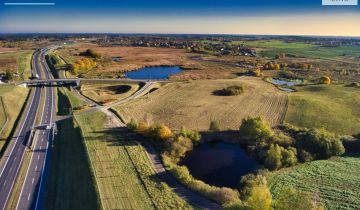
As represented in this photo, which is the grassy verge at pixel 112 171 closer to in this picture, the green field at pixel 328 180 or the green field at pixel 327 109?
the green field at pixel 328 180

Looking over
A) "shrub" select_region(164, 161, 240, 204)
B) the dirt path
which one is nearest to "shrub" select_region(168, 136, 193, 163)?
the dirt path

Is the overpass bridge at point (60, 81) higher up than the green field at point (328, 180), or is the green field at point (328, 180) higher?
the overpass bridge at point (60, 81)

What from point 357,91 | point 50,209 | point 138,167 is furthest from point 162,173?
point 357,91

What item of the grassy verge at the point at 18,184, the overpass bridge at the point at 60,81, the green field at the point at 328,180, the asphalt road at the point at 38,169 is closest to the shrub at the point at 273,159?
the green field at the point at 328,180

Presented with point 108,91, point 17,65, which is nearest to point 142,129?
point 108,91

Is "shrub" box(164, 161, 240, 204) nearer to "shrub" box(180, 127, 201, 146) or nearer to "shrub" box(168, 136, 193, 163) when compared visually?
"shrub" box(168, 136, 193, 163)
